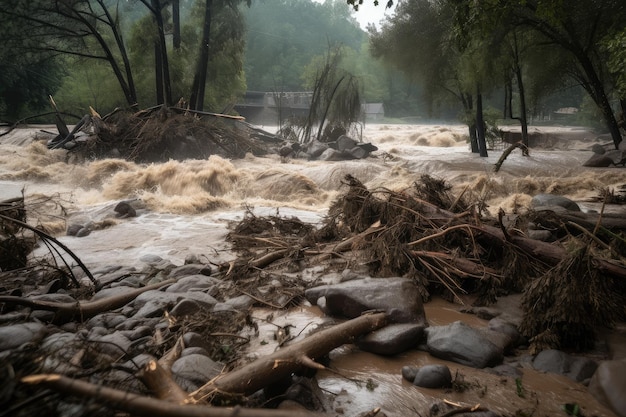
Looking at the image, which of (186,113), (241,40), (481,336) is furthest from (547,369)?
(241,40)

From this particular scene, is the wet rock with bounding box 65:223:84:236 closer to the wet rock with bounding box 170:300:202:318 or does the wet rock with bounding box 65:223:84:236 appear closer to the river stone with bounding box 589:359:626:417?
the wet rock with bounding box 170:300:202:318

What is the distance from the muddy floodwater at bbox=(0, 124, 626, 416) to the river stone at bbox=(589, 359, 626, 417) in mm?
50

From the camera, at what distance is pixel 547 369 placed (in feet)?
9.92

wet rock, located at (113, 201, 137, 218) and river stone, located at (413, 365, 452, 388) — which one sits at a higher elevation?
wet rock, located at (113, 201, 137, 218)

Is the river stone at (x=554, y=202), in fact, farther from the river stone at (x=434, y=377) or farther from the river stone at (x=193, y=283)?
the river stone at (x=434, y=377)

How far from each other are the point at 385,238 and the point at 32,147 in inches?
642

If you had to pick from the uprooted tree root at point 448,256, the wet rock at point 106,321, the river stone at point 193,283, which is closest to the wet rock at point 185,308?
the wet rock at point 106,321

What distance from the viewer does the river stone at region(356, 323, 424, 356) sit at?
10.7 ft

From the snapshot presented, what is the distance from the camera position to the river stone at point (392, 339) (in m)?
3.25

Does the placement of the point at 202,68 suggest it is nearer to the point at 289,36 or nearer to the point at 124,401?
the point at 124,401

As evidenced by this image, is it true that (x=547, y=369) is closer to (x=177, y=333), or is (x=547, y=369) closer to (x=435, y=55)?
(x=177, y=333)

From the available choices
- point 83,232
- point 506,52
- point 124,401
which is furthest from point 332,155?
point 124,401

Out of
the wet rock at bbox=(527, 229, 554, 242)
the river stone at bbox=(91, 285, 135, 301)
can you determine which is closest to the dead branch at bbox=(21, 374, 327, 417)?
the river stone at bbox=(91, 285, 135, 301)

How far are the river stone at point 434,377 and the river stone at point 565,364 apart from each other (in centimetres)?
71
